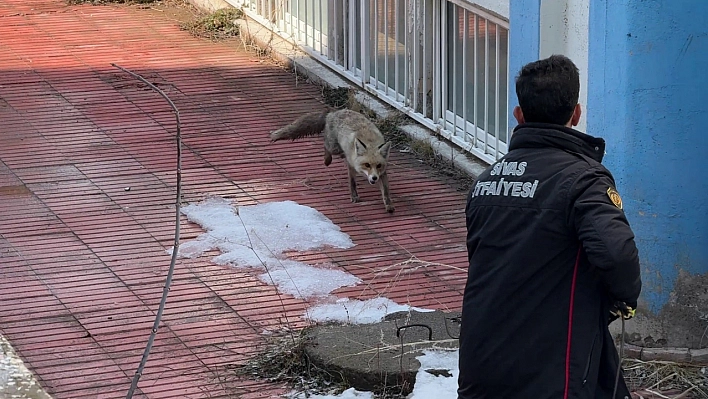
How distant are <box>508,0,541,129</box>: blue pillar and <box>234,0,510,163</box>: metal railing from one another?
1.11m

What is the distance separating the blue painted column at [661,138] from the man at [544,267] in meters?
1.98

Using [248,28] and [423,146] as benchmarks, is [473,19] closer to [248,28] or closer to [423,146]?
[423,146]

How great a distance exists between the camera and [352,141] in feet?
29.4

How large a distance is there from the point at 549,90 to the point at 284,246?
455 centimetres

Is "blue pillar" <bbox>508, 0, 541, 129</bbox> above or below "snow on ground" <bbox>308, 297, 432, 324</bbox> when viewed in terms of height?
above

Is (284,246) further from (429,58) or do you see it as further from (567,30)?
(429,58)

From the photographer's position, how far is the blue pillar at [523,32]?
23.3 feet

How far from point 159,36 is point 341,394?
886 centimetres

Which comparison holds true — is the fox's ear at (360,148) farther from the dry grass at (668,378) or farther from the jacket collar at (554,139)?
the jacket collar at (554,139)

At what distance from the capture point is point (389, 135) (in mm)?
10211

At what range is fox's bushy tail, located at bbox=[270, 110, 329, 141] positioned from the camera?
9695mm

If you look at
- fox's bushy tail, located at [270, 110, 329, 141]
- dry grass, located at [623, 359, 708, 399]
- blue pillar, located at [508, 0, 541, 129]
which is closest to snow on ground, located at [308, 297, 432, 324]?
dry grass, located at [623, 359, 708, 399]

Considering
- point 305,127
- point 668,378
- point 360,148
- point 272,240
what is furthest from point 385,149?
point 668,378

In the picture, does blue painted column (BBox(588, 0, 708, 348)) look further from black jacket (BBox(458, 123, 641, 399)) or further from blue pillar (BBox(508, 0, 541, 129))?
black jacket (BBox(458, 123, 641, 399))
